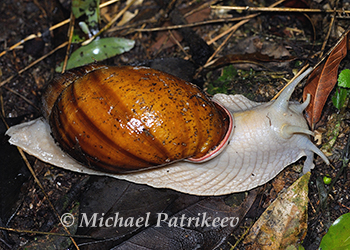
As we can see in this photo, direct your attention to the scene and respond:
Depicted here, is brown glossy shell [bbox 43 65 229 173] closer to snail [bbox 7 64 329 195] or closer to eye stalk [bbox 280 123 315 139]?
snail [bbox 7 64 329 195]

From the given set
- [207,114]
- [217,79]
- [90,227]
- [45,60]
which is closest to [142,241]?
[90,227]

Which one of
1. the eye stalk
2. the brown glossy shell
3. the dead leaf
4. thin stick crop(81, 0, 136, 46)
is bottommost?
the dead leaf

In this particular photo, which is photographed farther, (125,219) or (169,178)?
(169,178)

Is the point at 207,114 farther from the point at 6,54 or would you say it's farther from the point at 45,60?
the point at 6,54

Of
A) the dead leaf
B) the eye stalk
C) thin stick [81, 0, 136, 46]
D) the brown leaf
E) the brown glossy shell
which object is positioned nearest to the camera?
the brown glossy shell

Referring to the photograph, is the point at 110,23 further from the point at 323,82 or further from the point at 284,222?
the point at 284,222

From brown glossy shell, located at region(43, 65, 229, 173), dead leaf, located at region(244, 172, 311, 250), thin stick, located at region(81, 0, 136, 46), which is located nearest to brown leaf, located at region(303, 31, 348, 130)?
dead leaf, located at region(244, 172, 311, 250)
